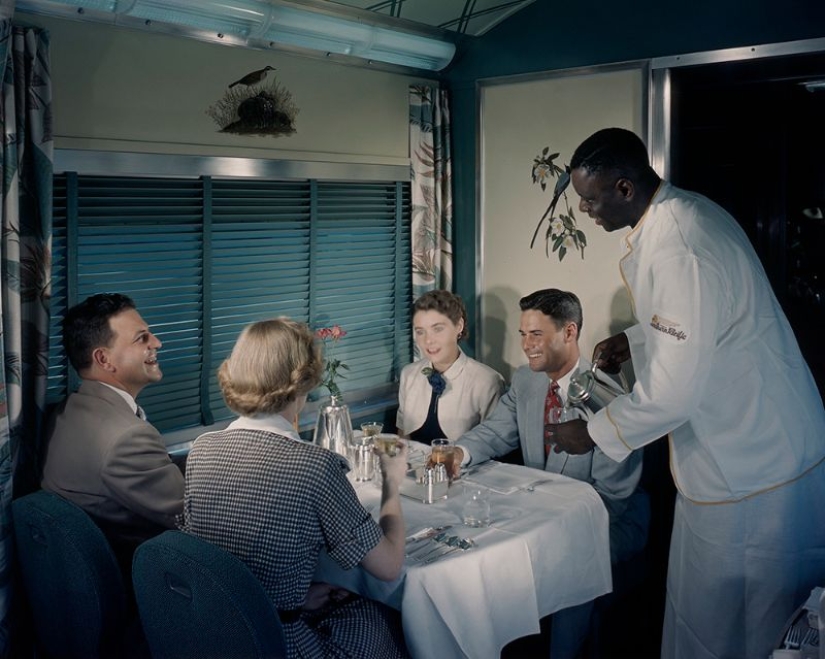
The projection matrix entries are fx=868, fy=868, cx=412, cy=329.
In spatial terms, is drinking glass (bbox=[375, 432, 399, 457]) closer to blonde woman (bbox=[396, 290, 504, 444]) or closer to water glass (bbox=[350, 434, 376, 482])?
water glass (bbox=[350, 434, 376, 482])

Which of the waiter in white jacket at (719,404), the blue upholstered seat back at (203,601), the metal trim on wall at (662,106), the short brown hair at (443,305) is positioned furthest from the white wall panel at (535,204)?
the blue upholstered seat back at (203,601)

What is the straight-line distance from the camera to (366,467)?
9.58 feet

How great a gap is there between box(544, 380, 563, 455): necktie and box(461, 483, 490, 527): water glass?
2.32 feet

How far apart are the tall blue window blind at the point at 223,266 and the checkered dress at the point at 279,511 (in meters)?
1.19

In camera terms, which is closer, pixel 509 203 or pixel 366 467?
pixel 366 467

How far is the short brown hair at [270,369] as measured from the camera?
2.21m

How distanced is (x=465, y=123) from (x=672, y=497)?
2.07m

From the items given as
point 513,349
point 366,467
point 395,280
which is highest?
point 395,280

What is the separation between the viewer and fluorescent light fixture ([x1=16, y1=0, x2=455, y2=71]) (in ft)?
9.55

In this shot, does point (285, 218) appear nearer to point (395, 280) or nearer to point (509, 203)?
point (395, 280)

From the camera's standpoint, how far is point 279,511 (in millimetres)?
2018

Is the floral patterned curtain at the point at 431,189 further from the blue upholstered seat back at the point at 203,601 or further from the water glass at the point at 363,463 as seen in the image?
the blue upholstered seat back at the point at 203,601

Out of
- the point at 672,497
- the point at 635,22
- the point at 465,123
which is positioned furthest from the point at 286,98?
the point at 672,497

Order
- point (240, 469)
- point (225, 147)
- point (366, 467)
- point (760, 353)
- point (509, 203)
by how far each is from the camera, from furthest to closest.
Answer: point (509, 203) < point (225, 147) < point (366, 467) < point (760, 353) < point (240, 469)
